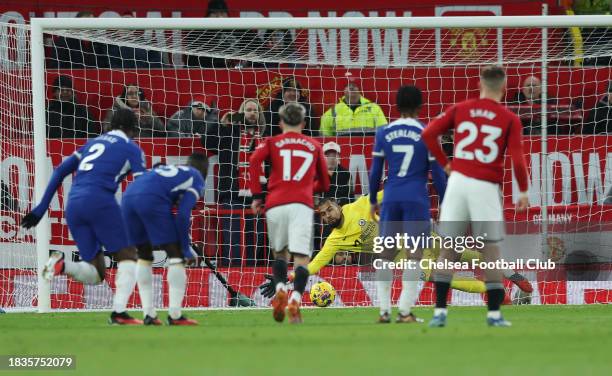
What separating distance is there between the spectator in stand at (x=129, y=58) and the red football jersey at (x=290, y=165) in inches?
235

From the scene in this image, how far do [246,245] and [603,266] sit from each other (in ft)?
14.8

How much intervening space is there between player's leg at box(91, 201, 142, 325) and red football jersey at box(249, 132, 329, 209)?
1.26 meters

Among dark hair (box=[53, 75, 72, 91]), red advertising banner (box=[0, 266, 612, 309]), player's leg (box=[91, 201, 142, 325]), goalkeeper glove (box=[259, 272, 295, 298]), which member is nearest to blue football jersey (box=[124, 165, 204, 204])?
player's leg (box=[91, 201, 142, 325])

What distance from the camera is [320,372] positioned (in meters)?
6.71

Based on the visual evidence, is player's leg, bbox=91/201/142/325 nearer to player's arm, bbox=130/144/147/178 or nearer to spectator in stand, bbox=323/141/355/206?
A: player's arm, bbox=130/144/147/178

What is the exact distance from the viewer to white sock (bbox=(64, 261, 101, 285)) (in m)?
11.0

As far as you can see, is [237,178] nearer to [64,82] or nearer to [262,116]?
[262,116]

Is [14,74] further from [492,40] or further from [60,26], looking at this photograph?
[492,40]

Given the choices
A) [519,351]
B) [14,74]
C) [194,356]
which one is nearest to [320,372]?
[194,356]

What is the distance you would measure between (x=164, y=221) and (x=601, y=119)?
316 inches

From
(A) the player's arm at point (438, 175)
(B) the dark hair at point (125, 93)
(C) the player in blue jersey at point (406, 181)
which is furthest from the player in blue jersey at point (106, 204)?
(B) the dark hair at point (125, 93)

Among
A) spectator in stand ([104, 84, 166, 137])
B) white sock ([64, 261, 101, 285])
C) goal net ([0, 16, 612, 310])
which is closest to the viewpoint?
white sock ([64, 261, 101, 285])

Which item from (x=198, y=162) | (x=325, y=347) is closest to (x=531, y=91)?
(x=198, y=162)

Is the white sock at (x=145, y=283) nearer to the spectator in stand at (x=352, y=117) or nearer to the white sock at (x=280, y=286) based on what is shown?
the white sock at (x=280, y=286)
